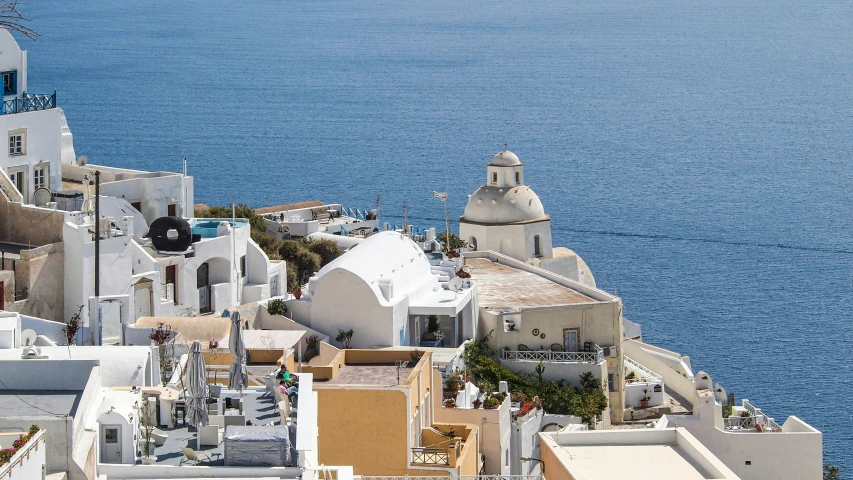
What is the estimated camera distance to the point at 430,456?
80.8 ft

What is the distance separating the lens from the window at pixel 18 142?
38688mm

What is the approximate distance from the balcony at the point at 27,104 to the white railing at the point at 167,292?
5387 mm

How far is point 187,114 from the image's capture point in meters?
154

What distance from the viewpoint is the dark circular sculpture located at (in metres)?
38.9

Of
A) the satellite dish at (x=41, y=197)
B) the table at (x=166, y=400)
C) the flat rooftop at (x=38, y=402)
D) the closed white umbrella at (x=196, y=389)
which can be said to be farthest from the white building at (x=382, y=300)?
the flat rooftop at (x=38, y=402)

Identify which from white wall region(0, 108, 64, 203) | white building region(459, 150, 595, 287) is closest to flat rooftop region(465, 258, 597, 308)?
white building region(459, 150, 595, 287)

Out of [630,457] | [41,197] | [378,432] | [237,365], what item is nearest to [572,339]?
[41,197]

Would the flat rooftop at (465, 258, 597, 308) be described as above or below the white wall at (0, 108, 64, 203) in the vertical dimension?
below

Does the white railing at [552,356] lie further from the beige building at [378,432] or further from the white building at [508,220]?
the beige building at [378,432]

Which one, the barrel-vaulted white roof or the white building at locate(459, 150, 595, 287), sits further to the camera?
the white building at locate(459, 150, 595, 287)

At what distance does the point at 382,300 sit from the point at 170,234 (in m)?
5.82

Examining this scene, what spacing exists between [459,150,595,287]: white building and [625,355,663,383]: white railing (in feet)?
24.1

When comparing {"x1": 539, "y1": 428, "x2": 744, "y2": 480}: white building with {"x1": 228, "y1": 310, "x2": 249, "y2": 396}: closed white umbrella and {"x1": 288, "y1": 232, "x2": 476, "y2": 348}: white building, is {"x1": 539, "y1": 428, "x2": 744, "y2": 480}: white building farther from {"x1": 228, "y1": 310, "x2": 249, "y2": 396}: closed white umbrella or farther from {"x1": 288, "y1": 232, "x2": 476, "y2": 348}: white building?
{"x1": 288, "y1": 232, "x2": 476, "y2": 348}: white building

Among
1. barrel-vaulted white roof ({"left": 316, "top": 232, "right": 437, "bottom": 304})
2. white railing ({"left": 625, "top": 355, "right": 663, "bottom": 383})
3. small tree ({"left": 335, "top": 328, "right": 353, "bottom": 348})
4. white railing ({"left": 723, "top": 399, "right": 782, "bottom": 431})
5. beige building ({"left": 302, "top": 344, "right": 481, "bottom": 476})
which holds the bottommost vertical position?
white railing ({"left": 723, "top": 399, "right": 782, "bottom": 431})
